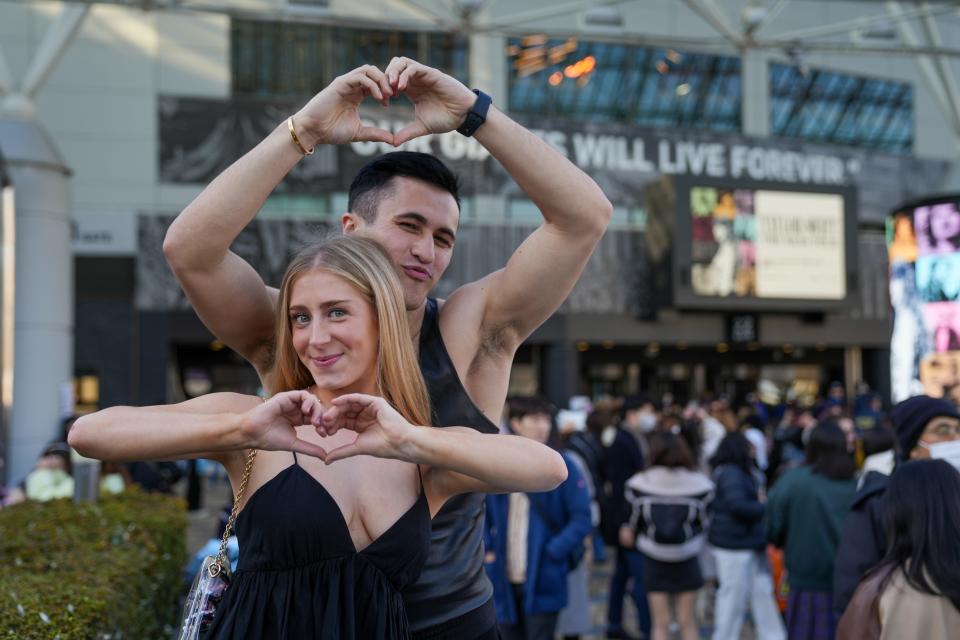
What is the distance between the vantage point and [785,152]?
89.0 feet

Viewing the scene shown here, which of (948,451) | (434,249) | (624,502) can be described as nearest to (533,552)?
(948,451)

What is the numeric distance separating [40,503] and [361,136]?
4.92m

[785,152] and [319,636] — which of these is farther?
[785,152]

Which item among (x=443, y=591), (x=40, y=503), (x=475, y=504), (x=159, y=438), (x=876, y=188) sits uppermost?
(x=876, y=188)

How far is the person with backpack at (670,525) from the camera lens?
722cm

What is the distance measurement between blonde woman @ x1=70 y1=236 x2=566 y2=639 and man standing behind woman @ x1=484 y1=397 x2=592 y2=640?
4.21 meters

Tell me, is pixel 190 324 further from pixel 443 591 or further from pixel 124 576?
pixel 443 591

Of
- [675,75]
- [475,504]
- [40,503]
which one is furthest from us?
[675,75]

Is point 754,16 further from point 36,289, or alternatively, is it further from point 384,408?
point 384,408

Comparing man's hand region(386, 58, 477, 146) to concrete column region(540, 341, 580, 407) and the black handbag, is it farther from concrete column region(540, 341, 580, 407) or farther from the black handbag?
concrete column region(540, 341, 580, 407)

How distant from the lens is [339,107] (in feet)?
7.69

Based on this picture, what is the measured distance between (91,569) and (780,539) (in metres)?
4.31

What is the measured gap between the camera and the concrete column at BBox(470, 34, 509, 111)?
1006 inches

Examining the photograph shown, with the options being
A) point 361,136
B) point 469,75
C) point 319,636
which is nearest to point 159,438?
point 319,636
